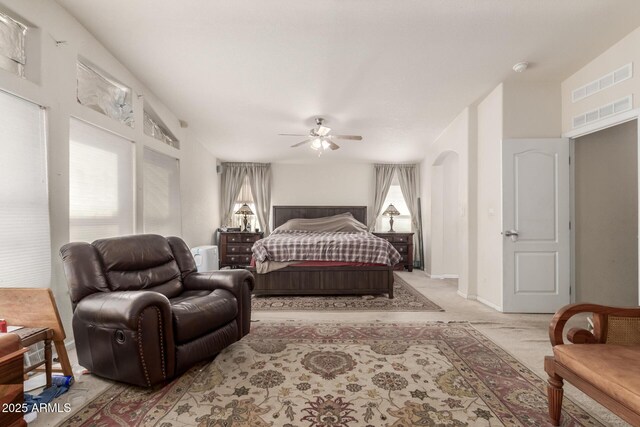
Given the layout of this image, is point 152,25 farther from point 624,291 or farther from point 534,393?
point 624,291

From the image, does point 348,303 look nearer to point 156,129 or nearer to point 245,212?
point 245,212

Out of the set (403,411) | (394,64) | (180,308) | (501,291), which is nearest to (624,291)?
(501,291)

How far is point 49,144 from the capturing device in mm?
2398

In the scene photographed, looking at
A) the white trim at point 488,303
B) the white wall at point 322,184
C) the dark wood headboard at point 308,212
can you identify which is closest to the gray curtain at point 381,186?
the white wall at point 322,184

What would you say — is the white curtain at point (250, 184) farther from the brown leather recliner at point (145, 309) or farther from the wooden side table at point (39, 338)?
the wooden side table at point (39, 338)

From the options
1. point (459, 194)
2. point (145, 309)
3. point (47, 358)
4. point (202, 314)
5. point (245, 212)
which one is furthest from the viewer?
point (245, 212)

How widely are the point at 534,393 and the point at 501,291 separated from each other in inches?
70.1

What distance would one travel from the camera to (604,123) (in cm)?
286

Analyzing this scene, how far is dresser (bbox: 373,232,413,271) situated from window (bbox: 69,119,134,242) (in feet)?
14.8

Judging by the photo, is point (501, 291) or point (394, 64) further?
point (501, 291)

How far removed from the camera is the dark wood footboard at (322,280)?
164 inches

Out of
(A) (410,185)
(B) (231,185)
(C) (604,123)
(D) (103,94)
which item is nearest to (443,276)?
(A) (410,185)

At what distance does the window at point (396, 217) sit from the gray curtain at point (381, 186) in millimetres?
147

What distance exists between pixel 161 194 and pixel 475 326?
172 inches
